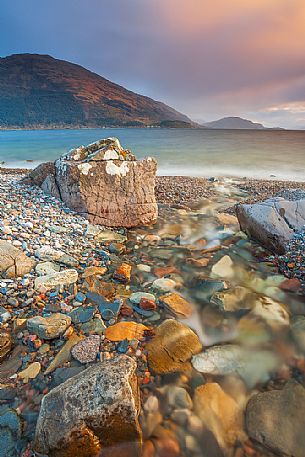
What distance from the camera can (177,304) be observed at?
154 inches

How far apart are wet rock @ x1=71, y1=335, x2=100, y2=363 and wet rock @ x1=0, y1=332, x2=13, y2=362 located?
0.71m

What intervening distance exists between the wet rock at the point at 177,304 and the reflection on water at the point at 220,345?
0.26 ft

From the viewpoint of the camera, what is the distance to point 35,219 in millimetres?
5828

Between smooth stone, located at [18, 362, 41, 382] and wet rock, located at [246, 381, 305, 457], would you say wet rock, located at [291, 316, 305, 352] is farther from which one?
smooth stone, located at [18, 362, 41, 382]

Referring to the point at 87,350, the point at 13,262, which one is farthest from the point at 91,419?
the point at 13,262

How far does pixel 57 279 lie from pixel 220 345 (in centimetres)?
259

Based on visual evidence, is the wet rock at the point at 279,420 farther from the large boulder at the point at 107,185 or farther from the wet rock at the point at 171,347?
the large boulder at the point at 107,185

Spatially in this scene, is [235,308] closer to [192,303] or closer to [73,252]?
[192,303]

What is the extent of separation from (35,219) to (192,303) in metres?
3.98

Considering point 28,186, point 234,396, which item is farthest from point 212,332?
point 28,186

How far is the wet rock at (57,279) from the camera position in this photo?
12.9 ft

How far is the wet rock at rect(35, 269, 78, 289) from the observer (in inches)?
154

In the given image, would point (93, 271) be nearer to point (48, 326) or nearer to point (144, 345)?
point (48, 326)

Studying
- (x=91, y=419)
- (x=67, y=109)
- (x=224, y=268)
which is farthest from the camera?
(x=67, y=109)
